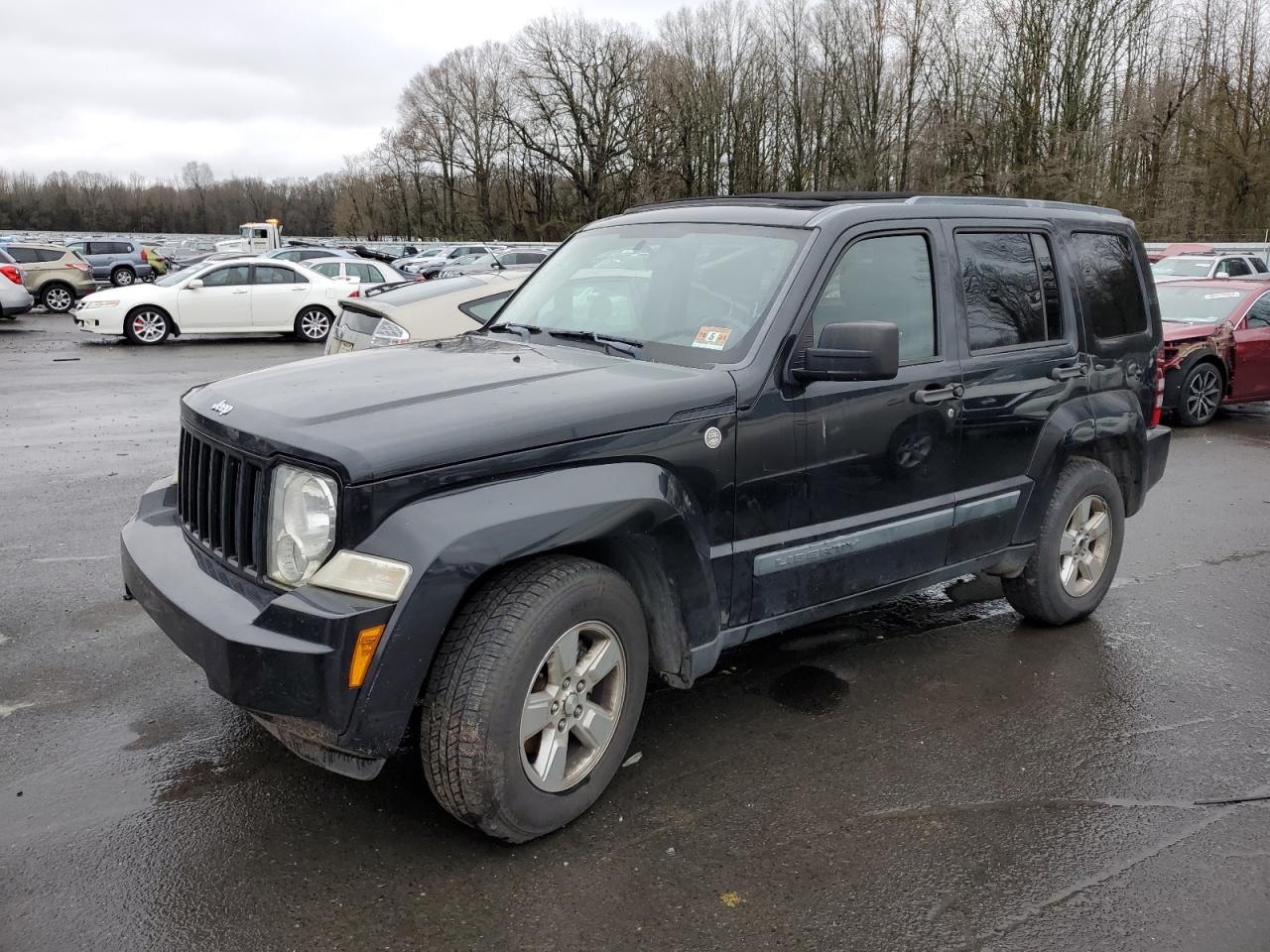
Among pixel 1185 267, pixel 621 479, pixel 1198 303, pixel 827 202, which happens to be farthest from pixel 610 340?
pixel 1185 267

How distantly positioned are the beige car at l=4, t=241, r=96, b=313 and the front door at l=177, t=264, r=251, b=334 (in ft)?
31.2

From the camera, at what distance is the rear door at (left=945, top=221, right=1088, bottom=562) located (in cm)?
447

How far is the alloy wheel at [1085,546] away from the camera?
17.0ft

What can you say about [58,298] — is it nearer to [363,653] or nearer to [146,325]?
[146,325]

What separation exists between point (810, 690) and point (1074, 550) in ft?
5.57

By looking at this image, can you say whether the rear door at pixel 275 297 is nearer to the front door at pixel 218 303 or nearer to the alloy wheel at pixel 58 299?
the front door at pixel 218 303

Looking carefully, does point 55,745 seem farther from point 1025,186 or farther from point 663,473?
point 1025,186

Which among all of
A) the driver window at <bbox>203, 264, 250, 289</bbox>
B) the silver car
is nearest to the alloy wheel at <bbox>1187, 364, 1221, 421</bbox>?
the driver window at <bbox>203, 264, 250, 289</bbox>

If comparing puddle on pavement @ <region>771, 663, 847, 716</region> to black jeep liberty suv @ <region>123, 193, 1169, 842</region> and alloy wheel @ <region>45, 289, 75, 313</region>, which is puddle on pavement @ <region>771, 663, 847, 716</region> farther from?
alloy wheel @ <region>45, 289, 75, 313</region>

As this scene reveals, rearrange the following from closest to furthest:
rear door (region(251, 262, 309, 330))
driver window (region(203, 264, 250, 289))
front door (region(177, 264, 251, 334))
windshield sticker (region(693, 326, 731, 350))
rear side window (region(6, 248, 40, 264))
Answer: windshield sticker (region(693, 326, 731, 350)) < front door (region(177, 264, 251, 334)) < driver window (region(203, 264, 250, 289)) < rear door (region(251, 262, 309, 330)) < rear side window (region(6, 248, 40, 264))

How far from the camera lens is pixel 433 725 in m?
3.05

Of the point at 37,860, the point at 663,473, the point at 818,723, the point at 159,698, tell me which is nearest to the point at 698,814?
the point at 818,723

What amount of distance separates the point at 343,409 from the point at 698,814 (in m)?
1.77

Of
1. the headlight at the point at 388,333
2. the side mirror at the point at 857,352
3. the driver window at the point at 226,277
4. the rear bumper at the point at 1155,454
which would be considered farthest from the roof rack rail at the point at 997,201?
the driver window at the point at 226,277
